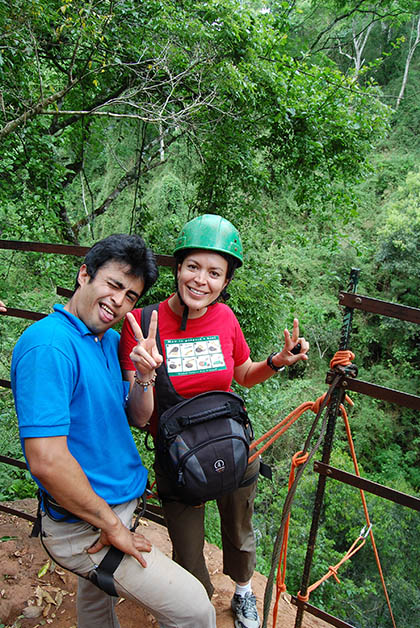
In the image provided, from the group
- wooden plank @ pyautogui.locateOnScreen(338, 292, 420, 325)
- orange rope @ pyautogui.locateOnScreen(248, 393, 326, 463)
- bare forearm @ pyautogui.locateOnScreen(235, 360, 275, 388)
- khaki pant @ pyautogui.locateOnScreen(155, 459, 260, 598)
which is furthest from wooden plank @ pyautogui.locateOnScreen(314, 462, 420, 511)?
wooden plank @ pyautogui.locateOnScreen(338, 292, 420, 325)

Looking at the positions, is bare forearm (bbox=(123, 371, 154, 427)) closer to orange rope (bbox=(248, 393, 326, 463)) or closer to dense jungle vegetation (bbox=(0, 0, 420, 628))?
orange rope (bbox=(248, 393, 326, 463))

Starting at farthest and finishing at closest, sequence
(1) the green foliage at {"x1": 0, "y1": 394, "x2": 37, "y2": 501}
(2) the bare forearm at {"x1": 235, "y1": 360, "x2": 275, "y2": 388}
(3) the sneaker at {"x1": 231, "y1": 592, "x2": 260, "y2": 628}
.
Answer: (1) the green foliage at {"x1": 0, "y1": 394, "x2": 37, "y2": 501} < (3) the sneaker at {"x1": 231, "y1": 592, "x2": 260, "y2": 628} < (2) the bare forearm at {"x1": 235, "y1": 360, "x2": 275, "y2": 388}

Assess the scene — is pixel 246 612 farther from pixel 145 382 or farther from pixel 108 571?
pixel 145 382

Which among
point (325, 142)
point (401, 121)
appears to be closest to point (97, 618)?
point (325, 142)

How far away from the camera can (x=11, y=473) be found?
3.83 m

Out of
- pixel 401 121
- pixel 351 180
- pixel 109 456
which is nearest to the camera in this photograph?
pixel 109 456

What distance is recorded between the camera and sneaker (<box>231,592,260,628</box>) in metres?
1.87

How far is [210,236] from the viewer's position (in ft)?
5.11

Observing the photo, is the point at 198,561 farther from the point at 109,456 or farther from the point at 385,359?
the point at 385,359

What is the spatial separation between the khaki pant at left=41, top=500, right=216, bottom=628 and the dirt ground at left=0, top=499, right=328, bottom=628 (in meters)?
0.85

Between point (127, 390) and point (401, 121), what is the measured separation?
78.4ft

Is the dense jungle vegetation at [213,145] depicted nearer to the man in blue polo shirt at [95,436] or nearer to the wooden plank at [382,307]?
the man in blue polo shirt at [95,436]

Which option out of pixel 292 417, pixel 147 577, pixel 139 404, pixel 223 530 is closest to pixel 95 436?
pixel 139 404

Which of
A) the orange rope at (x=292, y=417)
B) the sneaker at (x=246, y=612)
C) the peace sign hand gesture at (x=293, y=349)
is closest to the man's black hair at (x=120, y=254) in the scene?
the peace sign hand gesture at (x=293, y=349)
